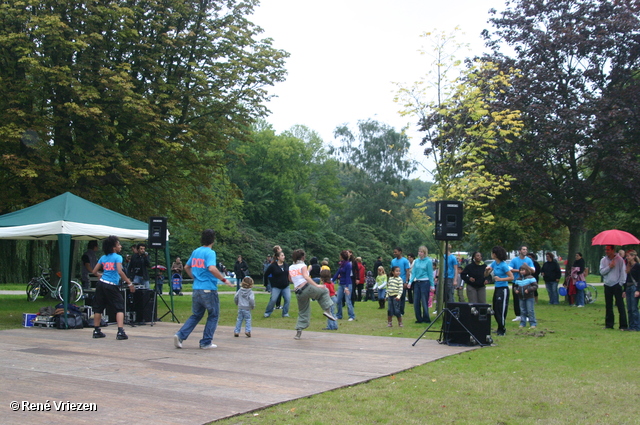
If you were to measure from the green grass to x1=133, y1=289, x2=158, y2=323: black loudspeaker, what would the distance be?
6430mm

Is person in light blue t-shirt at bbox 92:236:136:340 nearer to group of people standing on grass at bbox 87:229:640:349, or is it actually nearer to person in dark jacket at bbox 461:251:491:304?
group of people standing on grass at bbox 87:229:640:349

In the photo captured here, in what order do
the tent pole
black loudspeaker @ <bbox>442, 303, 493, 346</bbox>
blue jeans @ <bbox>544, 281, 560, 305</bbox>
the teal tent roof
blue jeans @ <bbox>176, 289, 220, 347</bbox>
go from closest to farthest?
blue jeans @ <bbox>176, 289, 220, 347</bbox>
black loudspeaker @ <bbox>442, 303, 493, 346</bbox>
the tent pole
the teal tent roof
blue jeans @ <bbox>544, 281, 560, 305</bbox>

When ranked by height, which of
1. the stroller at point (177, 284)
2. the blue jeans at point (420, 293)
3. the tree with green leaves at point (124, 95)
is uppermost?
the tree with green leaves at point (124, 95)

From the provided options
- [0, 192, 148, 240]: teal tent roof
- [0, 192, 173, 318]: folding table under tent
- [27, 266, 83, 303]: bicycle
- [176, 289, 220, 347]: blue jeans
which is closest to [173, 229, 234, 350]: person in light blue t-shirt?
[176, 289, 220, 347]: blue jeans

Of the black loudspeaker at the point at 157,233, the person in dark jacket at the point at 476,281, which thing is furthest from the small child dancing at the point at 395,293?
the black loudspeaker at the point at 157,233

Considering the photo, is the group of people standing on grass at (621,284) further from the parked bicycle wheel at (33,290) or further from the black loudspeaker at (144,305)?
the parked bicycle wheel at (33,290)

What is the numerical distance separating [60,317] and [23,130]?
840 cm

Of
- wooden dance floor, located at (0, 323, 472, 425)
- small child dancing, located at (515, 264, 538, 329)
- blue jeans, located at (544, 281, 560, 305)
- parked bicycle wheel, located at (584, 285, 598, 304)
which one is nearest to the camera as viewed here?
wooden dance floor, located at (0, 323, 472, 425)

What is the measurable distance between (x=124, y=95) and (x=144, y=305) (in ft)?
27.7

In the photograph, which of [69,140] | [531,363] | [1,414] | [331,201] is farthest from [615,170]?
[331,201]

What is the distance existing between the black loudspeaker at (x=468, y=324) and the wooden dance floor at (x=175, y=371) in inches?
15.0

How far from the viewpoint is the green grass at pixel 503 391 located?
5.71 m

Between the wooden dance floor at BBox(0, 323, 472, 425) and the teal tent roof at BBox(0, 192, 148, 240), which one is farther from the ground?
the teal tent roof at BBox(0, 192, 148, 240)

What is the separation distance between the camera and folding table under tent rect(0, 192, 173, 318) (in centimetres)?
1398
